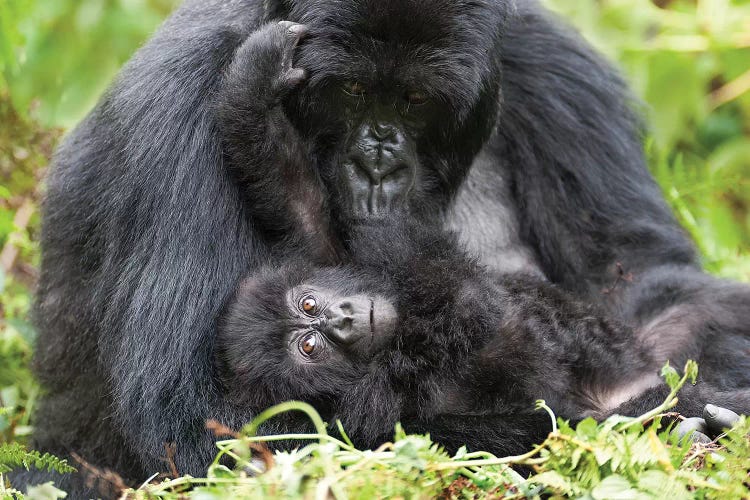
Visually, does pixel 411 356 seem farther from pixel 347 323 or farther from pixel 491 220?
pixel 491 220

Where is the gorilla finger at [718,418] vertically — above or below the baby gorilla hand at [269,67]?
below

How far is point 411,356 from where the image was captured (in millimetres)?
3283

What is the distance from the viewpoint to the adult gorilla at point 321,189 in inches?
132

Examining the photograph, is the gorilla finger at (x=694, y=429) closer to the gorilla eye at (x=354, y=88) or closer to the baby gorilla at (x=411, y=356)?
the baby gorilla at (x=411, y=356)

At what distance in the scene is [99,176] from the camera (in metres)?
3.78

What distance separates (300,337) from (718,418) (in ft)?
4.43

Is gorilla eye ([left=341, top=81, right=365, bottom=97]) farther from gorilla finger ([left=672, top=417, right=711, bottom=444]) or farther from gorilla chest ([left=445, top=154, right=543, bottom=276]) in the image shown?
gorilla finger ([left=672, top=417, right=711, bottom=444])

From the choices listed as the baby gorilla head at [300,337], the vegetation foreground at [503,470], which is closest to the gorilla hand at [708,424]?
the vegetation foreground at [503,470]

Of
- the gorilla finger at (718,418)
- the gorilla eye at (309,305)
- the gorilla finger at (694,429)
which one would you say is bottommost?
the gorilla finger at (694,429)

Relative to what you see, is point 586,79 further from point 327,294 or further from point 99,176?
point 99,176

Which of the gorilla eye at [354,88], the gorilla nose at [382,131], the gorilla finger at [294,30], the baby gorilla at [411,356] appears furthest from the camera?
the gorilla nose at [382,131]

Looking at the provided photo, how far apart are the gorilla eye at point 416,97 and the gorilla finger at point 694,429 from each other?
1.40m

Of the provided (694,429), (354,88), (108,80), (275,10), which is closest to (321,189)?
(354,88)

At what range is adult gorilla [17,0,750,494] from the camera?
3.36 m
